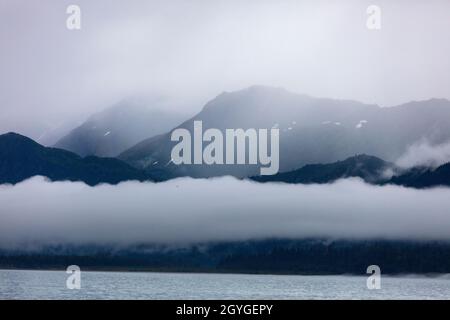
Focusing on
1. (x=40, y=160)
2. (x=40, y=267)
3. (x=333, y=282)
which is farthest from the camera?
(x=333, y=282)

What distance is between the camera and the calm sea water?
32.4 meters

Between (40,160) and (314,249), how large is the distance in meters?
11.2

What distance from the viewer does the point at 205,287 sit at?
40.7 meters

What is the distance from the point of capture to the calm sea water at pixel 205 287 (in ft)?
106

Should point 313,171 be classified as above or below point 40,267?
above

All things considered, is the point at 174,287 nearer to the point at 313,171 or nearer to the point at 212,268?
the point at 212,268
